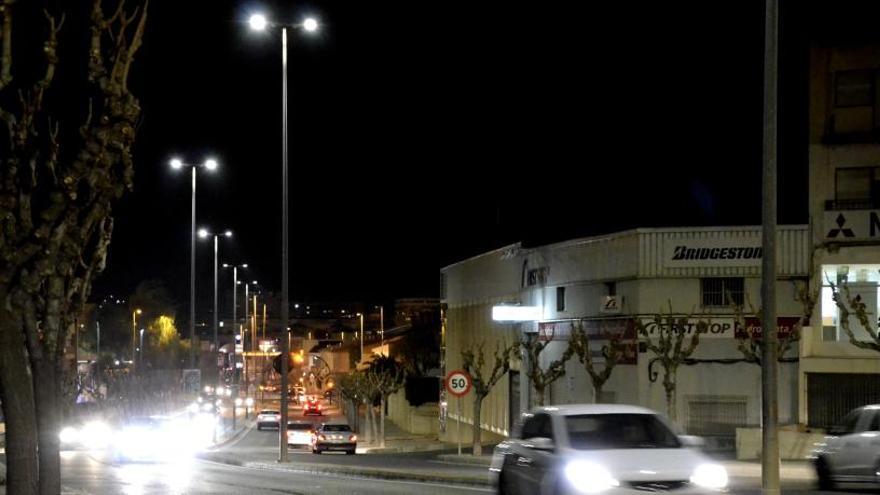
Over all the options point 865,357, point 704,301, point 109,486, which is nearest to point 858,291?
point 865,357

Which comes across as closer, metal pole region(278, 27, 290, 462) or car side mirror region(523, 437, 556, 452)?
car side mirror region(523, 437, 556, 452)

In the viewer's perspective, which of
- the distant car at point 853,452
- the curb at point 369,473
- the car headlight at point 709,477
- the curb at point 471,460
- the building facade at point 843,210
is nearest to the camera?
the car headlight at point 709,477

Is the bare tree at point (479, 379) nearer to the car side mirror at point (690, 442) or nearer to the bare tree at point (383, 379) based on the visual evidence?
the bare tree at point (383, 379)

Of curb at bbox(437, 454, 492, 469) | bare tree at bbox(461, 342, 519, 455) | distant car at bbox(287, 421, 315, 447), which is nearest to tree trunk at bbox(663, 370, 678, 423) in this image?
curb at bbox(437, 454, 492, 469)

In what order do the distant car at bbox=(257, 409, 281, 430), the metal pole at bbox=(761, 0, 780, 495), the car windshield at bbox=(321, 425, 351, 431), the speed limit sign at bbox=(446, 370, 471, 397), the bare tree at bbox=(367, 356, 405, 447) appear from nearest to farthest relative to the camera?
the metal pole at bbox=(761, 0, 780, 495) < the speed limit sign at bbox=(446, 370, 471, 397) < the car windshield at bbox=(321, 425, 351, 431) < the bare tree at bbox=(367, 356, 405, 447) < the distant car at bbox=(257, 409, 281, 430)

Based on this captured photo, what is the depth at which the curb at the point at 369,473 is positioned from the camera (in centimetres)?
2784

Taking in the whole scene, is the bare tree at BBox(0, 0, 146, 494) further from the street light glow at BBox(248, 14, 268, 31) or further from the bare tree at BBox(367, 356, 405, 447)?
the bare tree at BBox(367, 356, 405, 447)

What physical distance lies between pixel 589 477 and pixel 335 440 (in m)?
42.9

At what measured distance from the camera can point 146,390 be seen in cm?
8156

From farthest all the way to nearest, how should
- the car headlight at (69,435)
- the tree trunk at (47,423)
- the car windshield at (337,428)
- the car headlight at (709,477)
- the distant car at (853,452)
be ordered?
1. the car headlight at (69,435)
2. the car windshield at (337,428)
3. the distant car at (853,452)
4. the tree trunk at (47,423)
5. the car headlight at (709,477)

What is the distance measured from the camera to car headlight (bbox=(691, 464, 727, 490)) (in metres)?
14.4

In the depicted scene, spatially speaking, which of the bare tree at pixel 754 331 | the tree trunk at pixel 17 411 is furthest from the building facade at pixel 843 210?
the tree trunk at pixel 17 411

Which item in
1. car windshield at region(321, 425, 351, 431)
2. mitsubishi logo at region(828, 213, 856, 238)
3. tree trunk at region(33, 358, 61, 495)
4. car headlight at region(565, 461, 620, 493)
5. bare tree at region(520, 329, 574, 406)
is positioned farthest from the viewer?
car windshield at region(321, 425, 351, 431)

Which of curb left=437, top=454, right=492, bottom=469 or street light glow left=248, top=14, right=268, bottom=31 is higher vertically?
street light glow left=248, top=14, right=268, bottom=31
